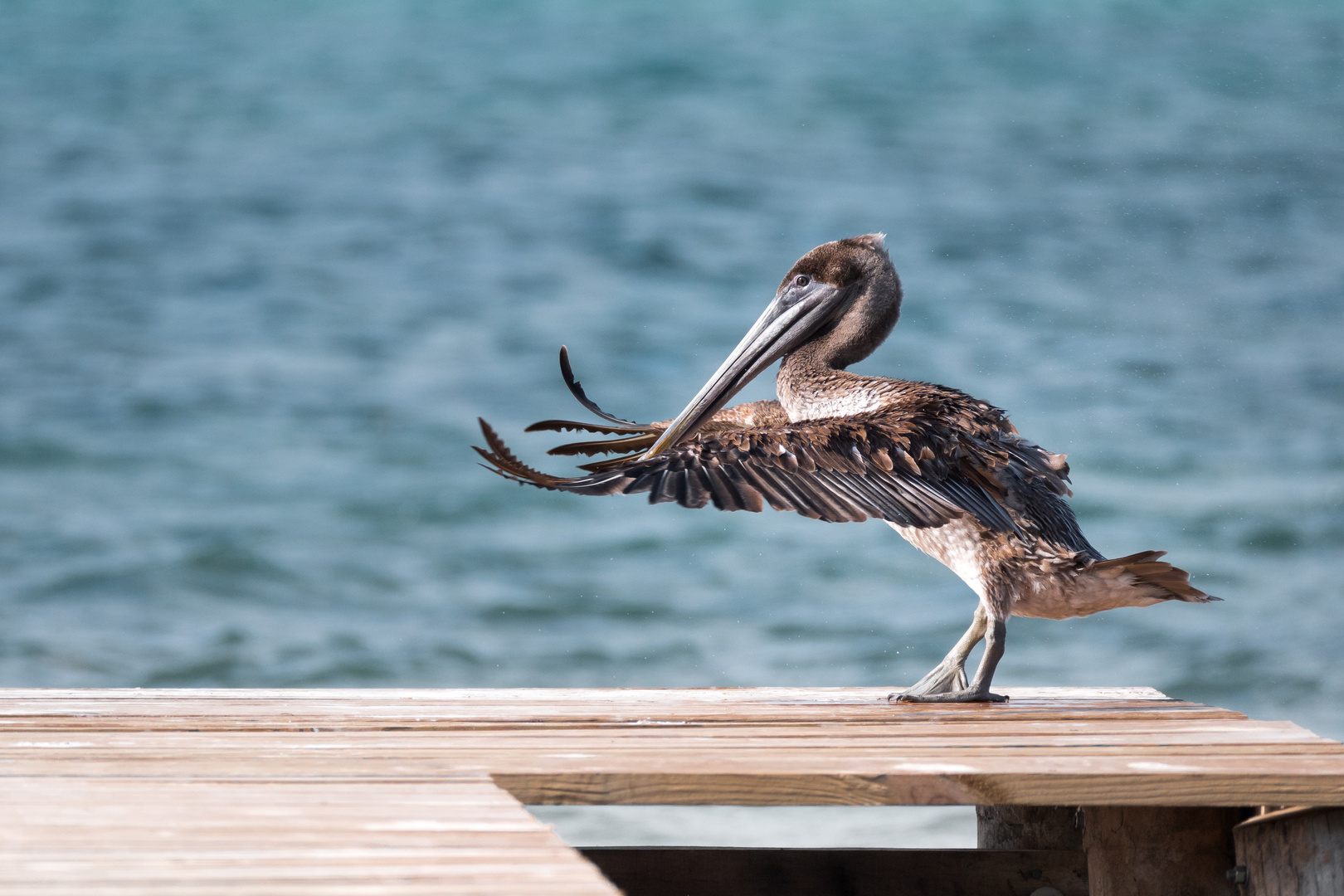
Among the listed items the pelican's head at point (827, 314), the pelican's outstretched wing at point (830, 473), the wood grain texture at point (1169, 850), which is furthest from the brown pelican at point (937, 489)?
the wood grain texture at point (1169, 850)

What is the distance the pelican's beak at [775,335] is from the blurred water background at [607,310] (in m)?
6.05

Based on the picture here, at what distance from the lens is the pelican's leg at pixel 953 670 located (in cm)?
338

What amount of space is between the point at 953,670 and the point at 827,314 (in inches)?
44.0

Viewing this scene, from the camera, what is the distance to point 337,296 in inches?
513

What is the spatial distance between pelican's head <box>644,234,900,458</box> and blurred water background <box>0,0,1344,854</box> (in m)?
6.08

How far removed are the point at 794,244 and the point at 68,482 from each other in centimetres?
668

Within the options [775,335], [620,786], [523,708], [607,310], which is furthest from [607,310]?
[620,786]

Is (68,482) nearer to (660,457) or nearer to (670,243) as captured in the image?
(670,243)

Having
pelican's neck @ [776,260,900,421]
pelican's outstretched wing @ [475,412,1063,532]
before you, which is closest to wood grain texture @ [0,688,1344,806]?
pelican's outstretched wing @ [475,412,1063,532]

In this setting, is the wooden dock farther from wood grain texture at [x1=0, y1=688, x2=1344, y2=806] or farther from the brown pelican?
the brown pelican

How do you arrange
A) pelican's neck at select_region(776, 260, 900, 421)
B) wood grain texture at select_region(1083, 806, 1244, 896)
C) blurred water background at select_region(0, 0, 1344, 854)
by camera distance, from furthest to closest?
blurred water background at select_region(0, 0, 1344, 854), pelican's neck at select_region(776, 260, 900, 421), wood grain texture at select_region(1083, 806, 1244, 896)

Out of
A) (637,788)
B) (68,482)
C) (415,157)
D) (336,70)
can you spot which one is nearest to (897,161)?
(415,157)

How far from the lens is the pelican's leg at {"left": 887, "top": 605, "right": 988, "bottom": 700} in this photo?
3.38 m

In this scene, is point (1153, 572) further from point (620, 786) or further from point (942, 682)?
point (620, 786)
